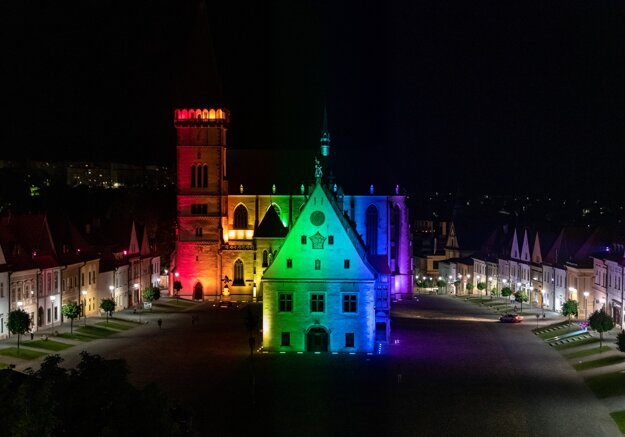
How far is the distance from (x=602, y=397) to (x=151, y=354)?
31.7 metres

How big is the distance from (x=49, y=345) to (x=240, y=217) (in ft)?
173

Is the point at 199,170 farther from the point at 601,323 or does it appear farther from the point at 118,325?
the point at 601,323

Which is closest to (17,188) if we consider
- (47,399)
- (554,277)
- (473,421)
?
(554,277)

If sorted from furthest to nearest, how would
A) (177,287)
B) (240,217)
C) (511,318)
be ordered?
1. (240,217)
2. (177,287)
3. (511,318)

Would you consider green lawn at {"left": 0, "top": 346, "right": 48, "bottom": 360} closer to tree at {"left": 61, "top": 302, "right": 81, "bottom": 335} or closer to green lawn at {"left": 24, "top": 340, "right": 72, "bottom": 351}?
green lawn at {"left": 24, "top": 340, "right": 72, "bottom": 351}

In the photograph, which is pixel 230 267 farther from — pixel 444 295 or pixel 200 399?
pixel 200 399

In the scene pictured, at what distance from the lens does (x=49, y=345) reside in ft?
231

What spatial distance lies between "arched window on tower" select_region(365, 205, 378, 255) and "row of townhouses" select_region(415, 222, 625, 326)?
15362mm

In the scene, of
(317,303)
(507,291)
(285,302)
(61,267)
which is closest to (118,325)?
(61,267)

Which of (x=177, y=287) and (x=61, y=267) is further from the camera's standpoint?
(x=177, y=287)

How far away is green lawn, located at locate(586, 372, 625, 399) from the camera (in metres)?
54.2

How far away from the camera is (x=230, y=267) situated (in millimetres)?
118000

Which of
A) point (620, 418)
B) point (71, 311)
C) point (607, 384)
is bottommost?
point (620, 418)

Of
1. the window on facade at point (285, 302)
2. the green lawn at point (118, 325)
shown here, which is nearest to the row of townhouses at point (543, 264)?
the window on facade at point (285, 302)
